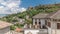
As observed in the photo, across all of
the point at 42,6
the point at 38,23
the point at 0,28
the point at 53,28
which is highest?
the point at 42,6

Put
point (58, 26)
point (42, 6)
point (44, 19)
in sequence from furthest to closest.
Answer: point (42, 6)
point (44, 19)
point (58, 26)

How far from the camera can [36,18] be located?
26.9 meters

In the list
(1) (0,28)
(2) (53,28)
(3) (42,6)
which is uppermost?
(3) (42,6)

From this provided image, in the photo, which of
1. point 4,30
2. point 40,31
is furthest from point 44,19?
point 4,30

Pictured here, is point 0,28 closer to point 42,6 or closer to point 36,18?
point 36,18

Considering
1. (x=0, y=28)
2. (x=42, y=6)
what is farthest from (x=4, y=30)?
(x=42, y=6)

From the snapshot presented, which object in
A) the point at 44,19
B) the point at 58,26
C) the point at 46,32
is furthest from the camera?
the point at 44,19

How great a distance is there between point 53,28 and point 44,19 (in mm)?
5898

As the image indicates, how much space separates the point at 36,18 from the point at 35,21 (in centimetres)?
62

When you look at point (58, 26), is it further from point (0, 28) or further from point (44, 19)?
point (0, 28)

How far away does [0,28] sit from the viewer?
28.6 ft

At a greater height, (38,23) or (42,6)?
(42,6)

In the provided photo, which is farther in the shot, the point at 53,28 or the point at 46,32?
the point at 46,32

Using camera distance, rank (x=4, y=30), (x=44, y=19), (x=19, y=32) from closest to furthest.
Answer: (x=4, y=30) → (x=19, y=32) → (x=44, y=19)
